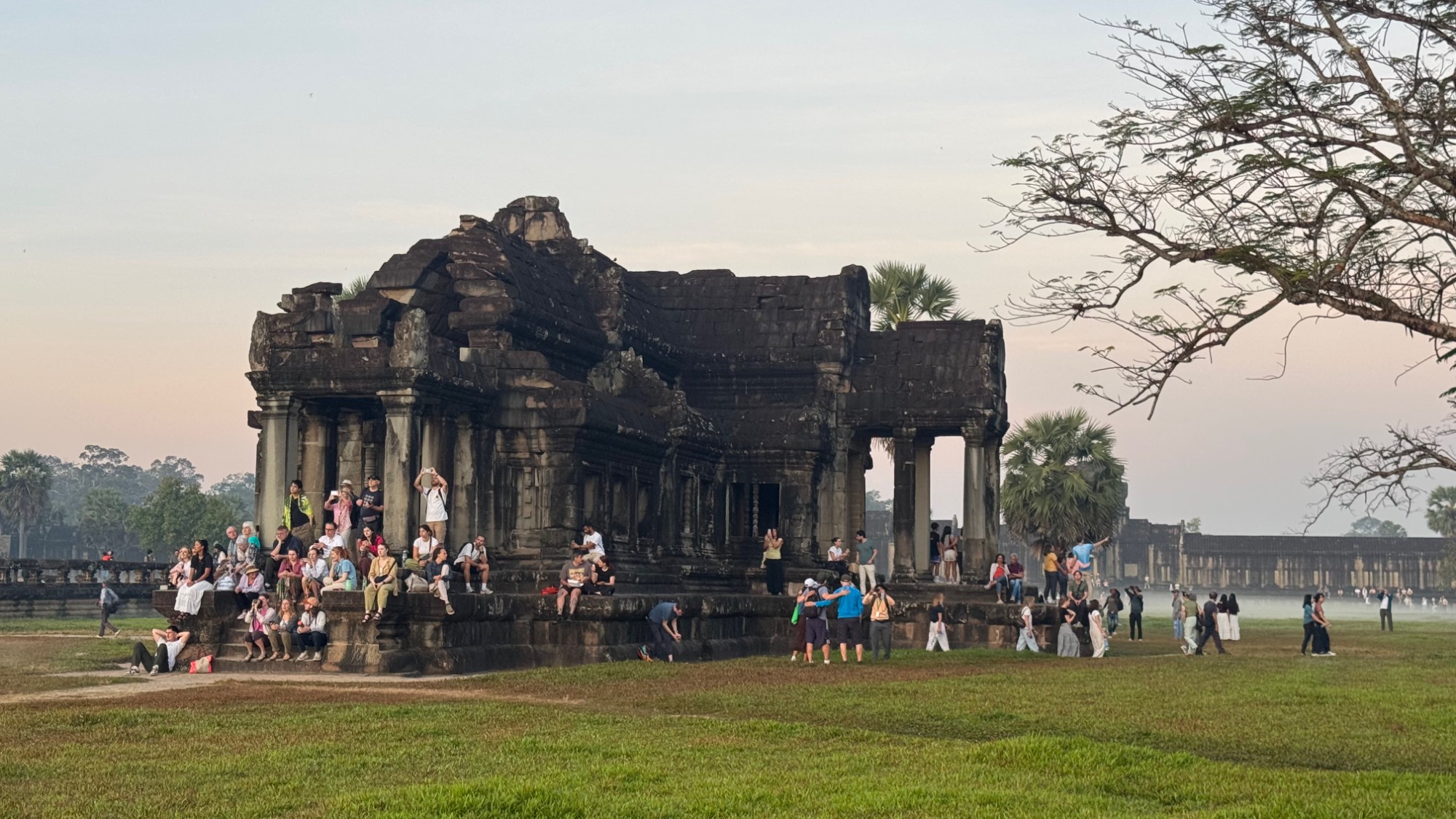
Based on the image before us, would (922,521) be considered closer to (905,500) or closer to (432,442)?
(905,500)

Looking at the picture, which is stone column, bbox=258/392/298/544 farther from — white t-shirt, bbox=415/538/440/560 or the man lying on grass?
white t-shirt, bbox=415/538/440/560

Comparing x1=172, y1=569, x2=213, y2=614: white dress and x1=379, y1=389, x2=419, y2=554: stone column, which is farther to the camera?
x1=379, y1=389, x2=419, y2=554: stone column

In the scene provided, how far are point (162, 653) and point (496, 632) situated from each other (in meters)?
4.36

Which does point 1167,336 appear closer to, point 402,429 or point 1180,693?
point 1180,693

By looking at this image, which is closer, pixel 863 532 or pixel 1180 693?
pixel 1180 693

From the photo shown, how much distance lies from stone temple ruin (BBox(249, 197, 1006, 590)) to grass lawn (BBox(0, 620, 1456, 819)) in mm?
6281

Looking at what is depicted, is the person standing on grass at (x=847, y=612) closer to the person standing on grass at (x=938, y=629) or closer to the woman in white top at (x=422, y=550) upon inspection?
the person standing on grass at (x=938, y=629)

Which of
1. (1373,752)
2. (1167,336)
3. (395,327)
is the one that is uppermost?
(395,327)

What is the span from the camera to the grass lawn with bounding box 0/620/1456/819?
1055 centimetres

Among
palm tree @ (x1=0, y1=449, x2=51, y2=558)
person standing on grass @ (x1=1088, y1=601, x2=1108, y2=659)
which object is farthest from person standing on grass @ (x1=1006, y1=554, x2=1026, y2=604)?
palm tree @ (x1=0, y1=449, x2=51, y2=558)

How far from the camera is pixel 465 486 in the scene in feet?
89.9

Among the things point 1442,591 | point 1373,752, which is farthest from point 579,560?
point 1442,591

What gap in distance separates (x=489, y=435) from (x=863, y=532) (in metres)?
9.01

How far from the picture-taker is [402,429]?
974 inches
